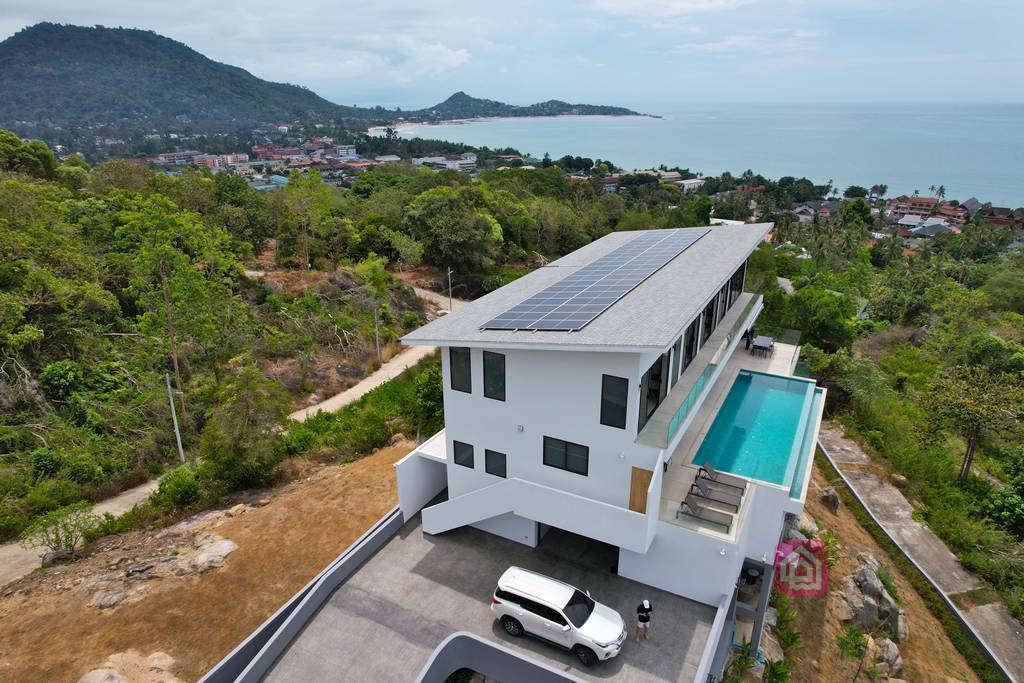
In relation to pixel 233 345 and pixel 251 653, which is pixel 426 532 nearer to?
pixel 251 653

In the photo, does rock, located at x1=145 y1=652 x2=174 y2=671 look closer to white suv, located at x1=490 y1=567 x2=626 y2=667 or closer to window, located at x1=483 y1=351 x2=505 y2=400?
white suv, located at x1=490 y1=567 x2=626 y2=667

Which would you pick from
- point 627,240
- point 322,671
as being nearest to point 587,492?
point 322,671

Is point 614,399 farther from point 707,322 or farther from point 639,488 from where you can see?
point 707,322

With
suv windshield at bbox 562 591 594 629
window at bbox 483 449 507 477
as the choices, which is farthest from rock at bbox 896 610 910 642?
window at bbox 483 449 507 477

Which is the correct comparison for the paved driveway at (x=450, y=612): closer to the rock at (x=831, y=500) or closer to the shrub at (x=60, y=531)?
the shrub at (x=60, y=531)

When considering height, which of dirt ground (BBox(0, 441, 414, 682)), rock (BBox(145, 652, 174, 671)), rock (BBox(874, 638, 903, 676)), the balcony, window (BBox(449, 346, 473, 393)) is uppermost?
window (BBox(449, 346, 473, 393))

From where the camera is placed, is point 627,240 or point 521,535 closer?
point 521,535
